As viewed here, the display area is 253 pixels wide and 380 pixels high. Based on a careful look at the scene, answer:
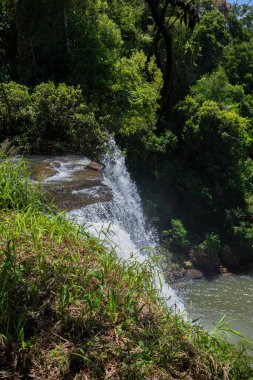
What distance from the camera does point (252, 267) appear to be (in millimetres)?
15258

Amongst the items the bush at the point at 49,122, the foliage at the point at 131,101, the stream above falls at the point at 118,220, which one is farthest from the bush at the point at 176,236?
the bush at the point at 49,122

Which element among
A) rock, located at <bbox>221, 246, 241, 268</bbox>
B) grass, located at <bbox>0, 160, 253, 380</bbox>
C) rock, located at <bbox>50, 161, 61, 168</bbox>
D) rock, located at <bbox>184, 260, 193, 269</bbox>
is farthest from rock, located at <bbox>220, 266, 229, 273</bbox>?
grass, located at <bbox>0, 160, 253, 380</bbox>

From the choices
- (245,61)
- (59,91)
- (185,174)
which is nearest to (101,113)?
(59,91)

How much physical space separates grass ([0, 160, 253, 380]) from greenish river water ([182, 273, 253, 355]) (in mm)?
7033

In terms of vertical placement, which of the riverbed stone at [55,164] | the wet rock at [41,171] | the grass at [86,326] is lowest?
the riverbed stone at [55,164]

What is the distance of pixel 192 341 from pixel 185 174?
43.7 ft

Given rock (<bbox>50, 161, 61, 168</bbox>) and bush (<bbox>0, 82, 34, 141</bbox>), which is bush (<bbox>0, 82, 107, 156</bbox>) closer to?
A: bush (<bbox>0, 82, 34, 141</bbox>)

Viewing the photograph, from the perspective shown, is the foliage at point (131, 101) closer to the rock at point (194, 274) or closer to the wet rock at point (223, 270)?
the rock at point (194, 274)

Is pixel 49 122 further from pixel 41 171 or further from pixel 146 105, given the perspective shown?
pixel 146 105

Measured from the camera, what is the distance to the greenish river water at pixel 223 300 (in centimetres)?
1094

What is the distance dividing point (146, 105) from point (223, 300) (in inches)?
241

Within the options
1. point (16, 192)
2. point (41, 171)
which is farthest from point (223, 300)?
point (16, 192)

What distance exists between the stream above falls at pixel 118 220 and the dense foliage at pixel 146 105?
1063 millimetres

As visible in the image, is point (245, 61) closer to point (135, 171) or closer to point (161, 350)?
point (135, 171)
